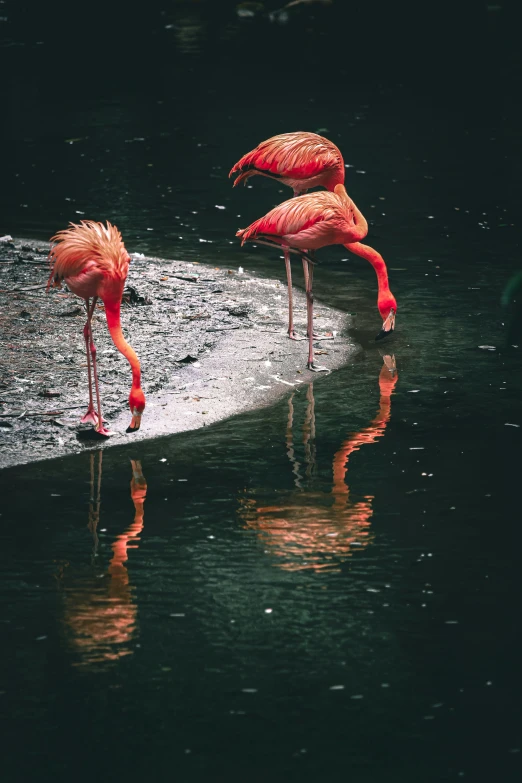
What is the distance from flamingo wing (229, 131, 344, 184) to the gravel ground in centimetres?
109

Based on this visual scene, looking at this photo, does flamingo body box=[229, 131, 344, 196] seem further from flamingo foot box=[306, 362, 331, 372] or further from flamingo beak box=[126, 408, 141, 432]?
flamingo beak box=[126, 408, 141, 432]

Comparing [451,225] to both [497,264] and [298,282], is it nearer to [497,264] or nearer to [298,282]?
[497,264]

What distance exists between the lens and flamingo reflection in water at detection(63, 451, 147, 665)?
4914 millimetres

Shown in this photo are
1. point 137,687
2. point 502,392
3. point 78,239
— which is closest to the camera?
point 137,687

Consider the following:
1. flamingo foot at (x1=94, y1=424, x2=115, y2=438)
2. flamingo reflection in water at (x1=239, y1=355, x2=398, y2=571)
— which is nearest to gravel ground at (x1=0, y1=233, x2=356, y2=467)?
flamingo foot at (x1=94, y1=424, x2=115, y2=438)

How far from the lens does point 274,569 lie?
5.56m

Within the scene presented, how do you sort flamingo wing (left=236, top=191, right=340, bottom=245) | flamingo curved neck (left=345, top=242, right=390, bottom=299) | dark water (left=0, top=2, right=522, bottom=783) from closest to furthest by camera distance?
dark water (left=0, top=2, right=522, bottom=783) < flamingo wing (left=236, top=191, right=340, bottom=245) < flamingo curved neck (left=345, top=242, right=390, bottom=299)

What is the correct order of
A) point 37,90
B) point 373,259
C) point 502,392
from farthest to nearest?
point 37,90 < point 373,259 < point 502,392

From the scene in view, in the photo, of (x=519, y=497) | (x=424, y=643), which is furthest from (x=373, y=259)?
(x=424, y=643)

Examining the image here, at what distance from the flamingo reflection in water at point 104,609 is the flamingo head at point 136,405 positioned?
854 mm

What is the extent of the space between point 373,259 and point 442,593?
144 inches

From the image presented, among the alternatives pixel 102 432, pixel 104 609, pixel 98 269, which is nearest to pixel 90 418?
pixel 102 432

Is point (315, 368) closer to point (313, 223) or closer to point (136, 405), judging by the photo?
point (313, 223)

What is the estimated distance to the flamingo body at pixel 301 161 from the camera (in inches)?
357
